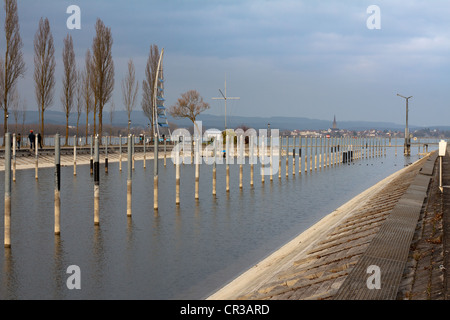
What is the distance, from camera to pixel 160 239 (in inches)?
763

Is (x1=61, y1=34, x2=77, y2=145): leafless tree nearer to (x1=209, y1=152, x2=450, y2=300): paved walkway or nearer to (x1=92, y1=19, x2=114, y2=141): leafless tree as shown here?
(x1=92, y1=19, x2=114, y2=141): leafless tree

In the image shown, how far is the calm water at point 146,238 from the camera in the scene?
43.6 feet

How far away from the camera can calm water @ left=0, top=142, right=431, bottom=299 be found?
13281mm

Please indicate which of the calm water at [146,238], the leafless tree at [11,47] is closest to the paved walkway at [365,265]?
the calm water at [146,238]

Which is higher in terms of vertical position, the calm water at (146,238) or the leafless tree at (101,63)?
the leafless tree at (101,63)

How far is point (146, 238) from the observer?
1942 centimetres

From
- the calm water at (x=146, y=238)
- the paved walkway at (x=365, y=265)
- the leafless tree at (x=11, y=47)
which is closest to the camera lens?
the paved walkway at (x=365, y=265)

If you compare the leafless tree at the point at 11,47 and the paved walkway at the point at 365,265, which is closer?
the paved walkway at the point at 365,265

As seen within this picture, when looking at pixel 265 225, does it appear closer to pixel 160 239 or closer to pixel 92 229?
pixel 160 239

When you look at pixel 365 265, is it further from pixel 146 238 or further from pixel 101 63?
pixel 101 63

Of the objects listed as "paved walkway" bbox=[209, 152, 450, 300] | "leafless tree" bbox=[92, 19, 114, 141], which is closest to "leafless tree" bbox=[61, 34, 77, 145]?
"leafless tree" bbox=[92, 19, 114, 141]

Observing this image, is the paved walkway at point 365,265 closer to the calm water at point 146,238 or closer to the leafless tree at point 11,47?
the calm water at point 146,238

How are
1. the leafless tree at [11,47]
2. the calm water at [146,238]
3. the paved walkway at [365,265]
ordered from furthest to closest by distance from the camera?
the leafless tree at [11,47] → the calm water at [146,238] → the paved walkway at [365,265]
